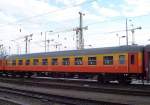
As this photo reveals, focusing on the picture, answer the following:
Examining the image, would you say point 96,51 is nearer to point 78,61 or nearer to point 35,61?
point 78,61

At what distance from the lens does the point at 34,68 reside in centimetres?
3875

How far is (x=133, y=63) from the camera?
85.7ft

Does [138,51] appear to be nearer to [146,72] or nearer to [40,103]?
[146,72]

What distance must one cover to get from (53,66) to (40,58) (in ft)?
11.0

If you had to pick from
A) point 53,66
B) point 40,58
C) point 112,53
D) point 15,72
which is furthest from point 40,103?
point 15,72

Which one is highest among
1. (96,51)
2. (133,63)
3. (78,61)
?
(96,51)

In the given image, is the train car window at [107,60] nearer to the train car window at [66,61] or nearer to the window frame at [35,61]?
the train car window at [66,61]

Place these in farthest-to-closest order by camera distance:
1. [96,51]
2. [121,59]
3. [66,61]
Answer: [66,61], [96,51], [121,59]

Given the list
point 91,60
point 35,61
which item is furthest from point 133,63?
point 35,61

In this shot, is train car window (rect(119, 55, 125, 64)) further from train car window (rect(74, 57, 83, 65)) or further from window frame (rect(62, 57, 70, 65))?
window frame (rect(62, 57, 70, 65))

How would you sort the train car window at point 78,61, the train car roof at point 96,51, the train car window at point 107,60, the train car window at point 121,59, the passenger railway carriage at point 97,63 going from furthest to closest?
the train car window at point 78,61 < the train car window at point 107,60 < the train car window at point 121,59 < the train car roof at point 96,51 < the passenger railway carriage at point 97,63

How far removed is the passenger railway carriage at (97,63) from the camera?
25.8 meters

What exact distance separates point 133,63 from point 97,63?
3932mm

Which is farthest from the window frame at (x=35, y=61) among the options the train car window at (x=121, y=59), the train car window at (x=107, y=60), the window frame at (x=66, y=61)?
the train car window at (x=121, y=59)
